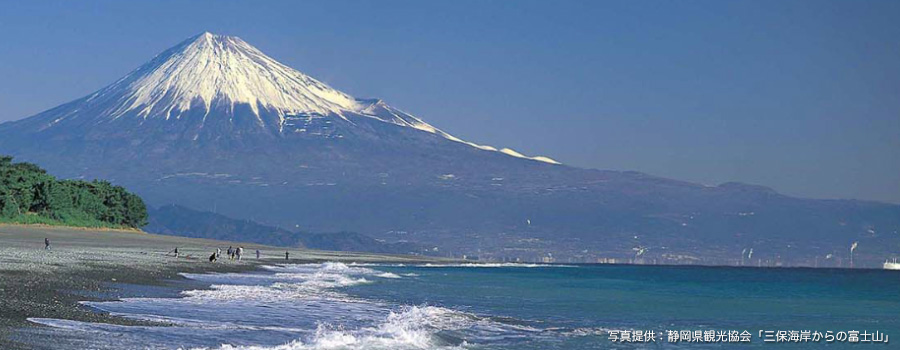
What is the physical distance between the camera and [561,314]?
4231 cm

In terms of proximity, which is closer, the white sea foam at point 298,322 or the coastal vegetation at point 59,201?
the white sea foam at point 298,322

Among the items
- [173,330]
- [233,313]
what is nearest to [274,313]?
[233,313]

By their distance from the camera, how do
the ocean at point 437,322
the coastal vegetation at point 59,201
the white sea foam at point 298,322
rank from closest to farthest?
the white sea foam at point 298,322 → the ocean at point 437,322 → the coastal vegetation at point 59,201

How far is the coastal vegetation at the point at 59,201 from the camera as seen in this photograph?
98.8 metres

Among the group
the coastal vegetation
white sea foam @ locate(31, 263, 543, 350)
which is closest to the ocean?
white sea foam @ locate(31, 263, 543, 350)

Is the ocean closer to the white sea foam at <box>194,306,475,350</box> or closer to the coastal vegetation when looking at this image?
the white sea foam at <box>194,306,475,350</box>

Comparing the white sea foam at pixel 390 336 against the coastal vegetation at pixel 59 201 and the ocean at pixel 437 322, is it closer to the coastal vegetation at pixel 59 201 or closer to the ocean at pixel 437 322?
the ocean at pixel 437 322

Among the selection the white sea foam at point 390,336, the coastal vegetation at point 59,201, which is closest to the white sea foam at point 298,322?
the white sea foam at point 390,336

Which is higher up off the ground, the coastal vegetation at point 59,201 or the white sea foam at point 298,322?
the coastal vegetation at point 59,201

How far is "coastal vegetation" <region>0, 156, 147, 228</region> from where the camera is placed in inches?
3888

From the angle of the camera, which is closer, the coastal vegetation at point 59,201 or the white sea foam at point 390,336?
the white sea foam at point 390,336

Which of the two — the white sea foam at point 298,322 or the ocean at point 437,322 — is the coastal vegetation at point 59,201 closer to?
the ocean at point 437,322

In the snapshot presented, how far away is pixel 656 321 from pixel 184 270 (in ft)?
89.2

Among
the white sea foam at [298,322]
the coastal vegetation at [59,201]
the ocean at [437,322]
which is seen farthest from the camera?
the coastal vegetation at [59,201]
